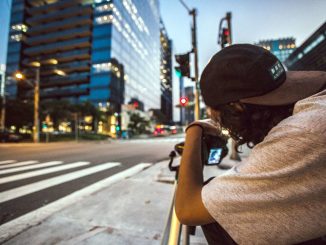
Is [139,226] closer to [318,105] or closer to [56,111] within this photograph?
[318,105]

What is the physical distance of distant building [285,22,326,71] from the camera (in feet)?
9.43

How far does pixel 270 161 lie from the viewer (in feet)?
1.97

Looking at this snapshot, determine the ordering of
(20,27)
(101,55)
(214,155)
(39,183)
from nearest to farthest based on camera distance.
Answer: (214,155) < (39,183) < (101,55) < (20,27)

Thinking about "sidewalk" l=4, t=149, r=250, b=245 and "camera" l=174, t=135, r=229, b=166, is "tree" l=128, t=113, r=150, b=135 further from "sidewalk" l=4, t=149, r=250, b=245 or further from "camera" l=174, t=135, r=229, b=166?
Result: "camera" l=174, t=135, r=229, b=166

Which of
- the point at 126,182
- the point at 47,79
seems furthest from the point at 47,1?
the point at 126,182

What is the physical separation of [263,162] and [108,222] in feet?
7.58

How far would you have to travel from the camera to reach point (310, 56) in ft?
9.98

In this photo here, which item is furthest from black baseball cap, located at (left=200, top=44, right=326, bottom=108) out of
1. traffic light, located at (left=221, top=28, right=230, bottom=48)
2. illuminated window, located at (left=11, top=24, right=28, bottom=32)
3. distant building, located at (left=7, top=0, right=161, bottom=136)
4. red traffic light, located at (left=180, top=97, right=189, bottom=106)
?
illuminated window, located at (left=11, top=24, right=28, bottom=32)

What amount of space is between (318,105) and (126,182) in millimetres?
4307

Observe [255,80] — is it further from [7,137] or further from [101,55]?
[101,55]

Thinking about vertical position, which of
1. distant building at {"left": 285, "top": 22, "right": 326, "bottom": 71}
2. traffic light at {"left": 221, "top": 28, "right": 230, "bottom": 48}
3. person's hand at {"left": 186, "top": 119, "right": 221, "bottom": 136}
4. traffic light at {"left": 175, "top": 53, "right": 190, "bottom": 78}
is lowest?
person's hand at {"left": 186, "top": 119, "right": 221, "bottom": 136}

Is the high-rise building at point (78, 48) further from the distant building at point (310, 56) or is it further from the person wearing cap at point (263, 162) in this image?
the person wearing cap at point (263, 162)

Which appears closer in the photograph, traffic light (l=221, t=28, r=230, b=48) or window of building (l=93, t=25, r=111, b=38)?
traffic light (l=221, t=28, r=230, b=48)

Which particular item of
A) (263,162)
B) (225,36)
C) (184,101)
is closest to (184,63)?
(184,101)
